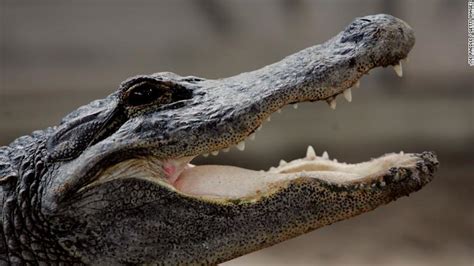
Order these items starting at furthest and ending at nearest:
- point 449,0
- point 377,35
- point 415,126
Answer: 1. point 415,126
2. point 449,0
3. point 377,35

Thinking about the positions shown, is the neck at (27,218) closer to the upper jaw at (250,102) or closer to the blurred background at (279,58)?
the upper jaw at (250,102)

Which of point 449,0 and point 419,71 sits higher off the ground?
point 449,0

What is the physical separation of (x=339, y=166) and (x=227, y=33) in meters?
1.44

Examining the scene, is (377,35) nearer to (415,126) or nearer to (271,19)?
(271,19)

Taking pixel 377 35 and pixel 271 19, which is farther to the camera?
pixel 271 19

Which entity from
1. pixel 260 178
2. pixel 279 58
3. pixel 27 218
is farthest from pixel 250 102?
pixel 279 58

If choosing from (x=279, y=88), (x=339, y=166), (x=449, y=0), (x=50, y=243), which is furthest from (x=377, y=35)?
(x=449, y=0)

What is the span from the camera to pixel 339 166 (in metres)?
1.62

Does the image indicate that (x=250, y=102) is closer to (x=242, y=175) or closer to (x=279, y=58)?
(x=242, y=175)

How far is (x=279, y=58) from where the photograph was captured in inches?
117

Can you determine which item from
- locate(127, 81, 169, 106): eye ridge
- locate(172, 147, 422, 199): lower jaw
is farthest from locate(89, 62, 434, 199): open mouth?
locate(127, 81, 169, 106): eye ridge

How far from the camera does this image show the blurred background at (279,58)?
275cm

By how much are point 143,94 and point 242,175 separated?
0.29m

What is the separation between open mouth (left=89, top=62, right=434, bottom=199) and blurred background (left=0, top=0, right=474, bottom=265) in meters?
1.13
